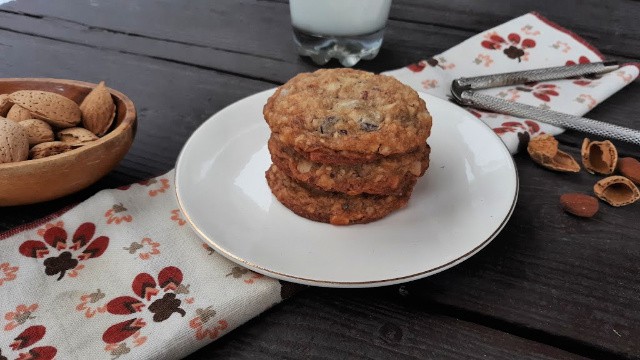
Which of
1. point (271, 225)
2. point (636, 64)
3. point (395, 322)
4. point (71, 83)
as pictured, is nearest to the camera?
point (395, 322)

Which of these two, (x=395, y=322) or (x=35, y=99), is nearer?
(x=395, y=322)

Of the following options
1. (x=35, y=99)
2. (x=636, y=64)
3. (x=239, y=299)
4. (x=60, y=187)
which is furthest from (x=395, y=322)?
(x=636, y=64)

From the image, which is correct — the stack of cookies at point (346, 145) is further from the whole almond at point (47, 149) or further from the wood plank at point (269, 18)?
the wood plank at point (269, 18)

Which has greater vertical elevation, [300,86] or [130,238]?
[300,86]

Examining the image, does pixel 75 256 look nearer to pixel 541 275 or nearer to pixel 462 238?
pixel 462 238

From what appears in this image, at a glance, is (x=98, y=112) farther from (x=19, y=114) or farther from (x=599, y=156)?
(x=599, y=156)

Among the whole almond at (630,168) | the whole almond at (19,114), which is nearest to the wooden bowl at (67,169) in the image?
the whole almond at (19,114)

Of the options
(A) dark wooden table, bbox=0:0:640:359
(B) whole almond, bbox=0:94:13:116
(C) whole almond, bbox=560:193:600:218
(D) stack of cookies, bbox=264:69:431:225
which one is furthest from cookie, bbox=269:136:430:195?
(B) whole almond, bbox=0:94:13:116
